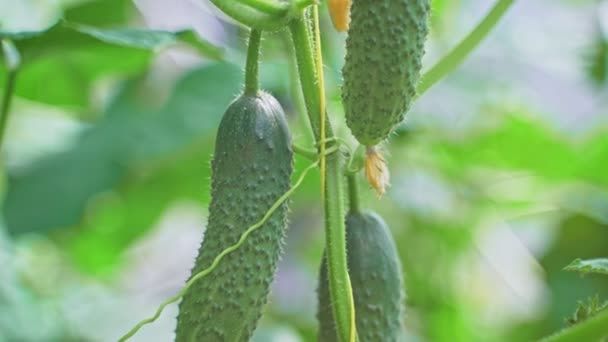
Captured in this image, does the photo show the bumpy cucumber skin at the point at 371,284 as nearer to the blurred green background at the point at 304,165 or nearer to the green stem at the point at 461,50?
the green stem at the point at 461,50

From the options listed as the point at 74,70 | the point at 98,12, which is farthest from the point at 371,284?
→ the point at 74,70

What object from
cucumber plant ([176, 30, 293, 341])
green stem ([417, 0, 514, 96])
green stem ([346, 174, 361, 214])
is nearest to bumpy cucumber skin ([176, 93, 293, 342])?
cucumber plant ([176, 30, 293, 341])

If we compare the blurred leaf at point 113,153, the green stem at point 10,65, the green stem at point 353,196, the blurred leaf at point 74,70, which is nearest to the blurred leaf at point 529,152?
the blurred leaf at point 113,153

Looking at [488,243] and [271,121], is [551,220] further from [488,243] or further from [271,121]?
[271,121]

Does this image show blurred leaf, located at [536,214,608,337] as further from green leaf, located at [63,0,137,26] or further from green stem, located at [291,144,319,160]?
green stem, located at [291,144,319,160]

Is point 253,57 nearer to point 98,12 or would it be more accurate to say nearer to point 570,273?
point 98,12

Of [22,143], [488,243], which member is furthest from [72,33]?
[488,243]
